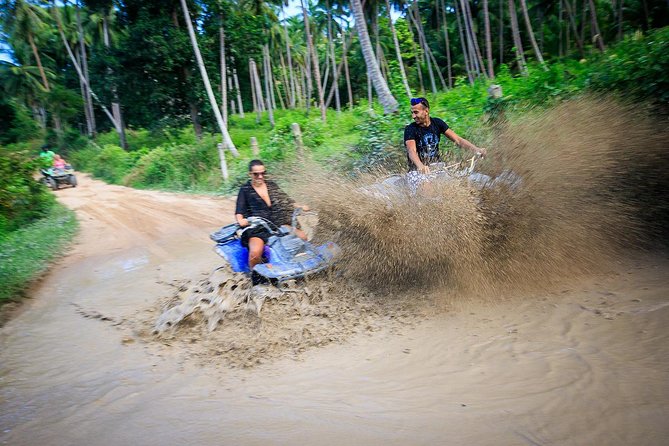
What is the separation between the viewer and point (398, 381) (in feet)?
11.0

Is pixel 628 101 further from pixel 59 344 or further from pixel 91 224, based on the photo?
pixel 91 224

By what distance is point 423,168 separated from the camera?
4.88 meters

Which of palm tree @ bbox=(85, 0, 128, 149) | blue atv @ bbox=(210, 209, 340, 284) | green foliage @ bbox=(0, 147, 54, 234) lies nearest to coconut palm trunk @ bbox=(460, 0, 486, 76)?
palm tree @ bbox=(85, 0, 128, 149)

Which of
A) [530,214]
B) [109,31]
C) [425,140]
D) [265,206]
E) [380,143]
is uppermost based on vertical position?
[109,31]

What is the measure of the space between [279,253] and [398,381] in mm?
2243

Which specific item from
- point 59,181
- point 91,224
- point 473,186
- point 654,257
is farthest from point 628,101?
point 59,181

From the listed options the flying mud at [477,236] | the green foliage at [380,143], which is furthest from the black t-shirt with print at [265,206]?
the green foliage at [380,143]

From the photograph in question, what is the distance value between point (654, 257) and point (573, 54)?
1077 inches

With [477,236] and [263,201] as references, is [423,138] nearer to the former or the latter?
[477,236]

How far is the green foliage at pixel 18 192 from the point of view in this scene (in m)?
10.9

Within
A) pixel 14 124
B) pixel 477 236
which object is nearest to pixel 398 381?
pixel 477 236

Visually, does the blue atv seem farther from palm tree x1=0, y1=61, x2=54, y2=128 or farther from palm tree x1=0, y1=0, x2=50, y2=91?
palm tree x1=0, y1=61, x2=54, y2=128

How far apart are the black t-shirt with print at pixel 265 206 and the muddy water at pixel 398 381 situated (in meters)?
1.81

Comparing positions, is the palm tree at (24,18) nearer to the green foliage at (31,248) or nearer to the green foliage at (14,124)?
the green foliage at (14,124)
